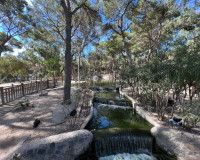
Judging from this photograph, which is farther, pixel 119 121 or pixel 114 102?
pixel 114 102

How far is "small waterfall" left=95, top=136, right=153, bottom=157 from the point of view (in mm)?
3273

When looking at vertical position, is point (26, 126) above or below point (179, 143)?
above

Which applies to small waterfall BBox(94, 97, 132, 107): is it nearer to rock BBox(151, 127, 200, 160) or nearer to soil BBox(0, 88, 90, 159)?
soil BBox(0, 88, 90, 159)

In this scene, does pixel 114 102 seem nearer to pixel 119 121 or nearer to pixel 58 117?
pixel 119 121

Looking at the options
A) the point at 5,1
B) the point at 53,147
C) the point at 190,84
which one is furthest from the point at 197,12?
the point at 5,1

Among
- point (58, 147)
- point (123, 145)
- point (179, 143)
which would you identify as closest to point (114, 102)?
point (123, 145)

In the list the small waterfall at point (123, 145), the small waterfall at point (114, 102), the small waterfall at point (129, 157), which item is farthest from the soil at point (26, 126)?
the small waterfall at point (114, 102)

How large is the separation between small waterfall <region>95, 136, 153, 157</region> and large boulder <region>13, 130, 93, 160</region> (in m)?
0.54

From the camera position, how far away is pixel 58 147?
2.66 m

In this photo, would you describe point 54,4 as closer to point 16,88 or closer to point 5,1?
point 5,1

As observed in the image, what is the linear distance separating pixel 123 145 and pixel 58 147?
81.4 inches

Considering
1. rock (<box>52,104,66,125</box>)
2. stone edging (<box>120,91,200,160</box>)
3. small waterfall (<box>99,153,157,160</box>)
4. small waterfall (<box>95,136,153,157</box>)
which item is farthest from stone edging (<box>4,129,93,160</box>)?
stone edging (<box>120,91,200,160</box>)

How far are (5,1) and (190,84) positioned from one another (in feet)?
38.9

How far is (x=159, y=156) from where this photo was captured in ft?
10.3
